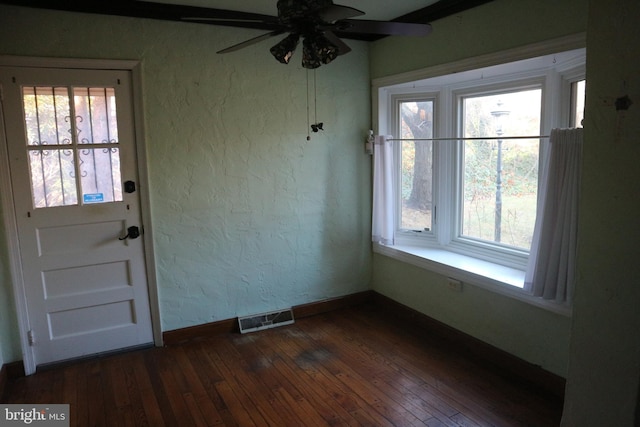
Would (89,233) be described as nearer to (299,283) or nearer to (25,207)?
(25,207)

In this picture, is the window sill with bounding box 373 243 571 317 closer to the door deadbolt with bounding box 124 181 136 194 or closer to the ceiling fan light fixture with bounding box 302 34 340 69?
the ceiling fan light fixture with bounding box 302 34 340 69

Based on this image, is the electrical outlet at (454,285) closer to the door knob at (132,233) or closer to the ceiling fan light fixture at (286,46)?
the ceiling fan light fixture at (286,46)

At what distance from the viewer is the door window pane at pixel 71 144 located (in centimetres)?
298

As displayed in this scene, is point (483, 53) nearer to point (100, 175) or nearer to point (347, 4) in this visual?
point (347, 4)

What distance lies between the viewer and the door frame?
2.89 meters

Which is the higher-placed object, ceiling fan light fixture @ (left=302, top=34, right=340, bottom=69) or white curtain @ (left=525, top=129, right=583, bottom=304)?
ceiling fan light fixture @ (left=302, top=34, right=340, bottom=69)

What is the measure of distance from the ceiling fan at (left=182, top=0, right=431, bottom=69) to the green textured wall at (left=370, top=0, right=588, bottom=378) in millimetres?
898

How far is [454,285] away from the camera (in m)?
3.39

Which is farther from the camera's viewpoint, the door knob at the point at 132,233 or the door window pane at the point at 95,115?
the door knob at the point at 132,233

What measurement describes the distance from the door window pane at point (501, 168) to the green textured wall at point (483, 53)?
0.51m

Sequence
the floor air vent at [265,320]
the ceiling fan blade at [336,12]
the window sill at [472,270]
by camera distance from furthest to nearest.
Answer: the floor air vent at [265,320] < the window sill at [472,270] < the ceiling fan blade at [336,12]

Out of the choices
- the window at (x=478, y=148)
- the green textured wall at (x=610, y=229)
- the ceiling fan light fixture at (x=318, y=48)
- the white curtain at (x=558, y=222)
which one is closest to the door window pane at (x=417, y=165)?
the window at (x=478, y=148)

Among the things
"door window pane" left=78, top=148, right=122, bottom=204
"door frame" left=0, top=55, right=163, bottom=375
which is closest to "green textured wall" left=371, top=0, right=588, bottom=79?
"door frame" left=0, top=55, right=163, bottom=375

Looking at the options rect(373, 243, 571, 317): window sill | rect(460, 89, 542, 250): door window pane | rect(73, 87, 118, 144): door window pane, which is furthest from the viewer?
rect(460, 89, 542, 250): door window pane
